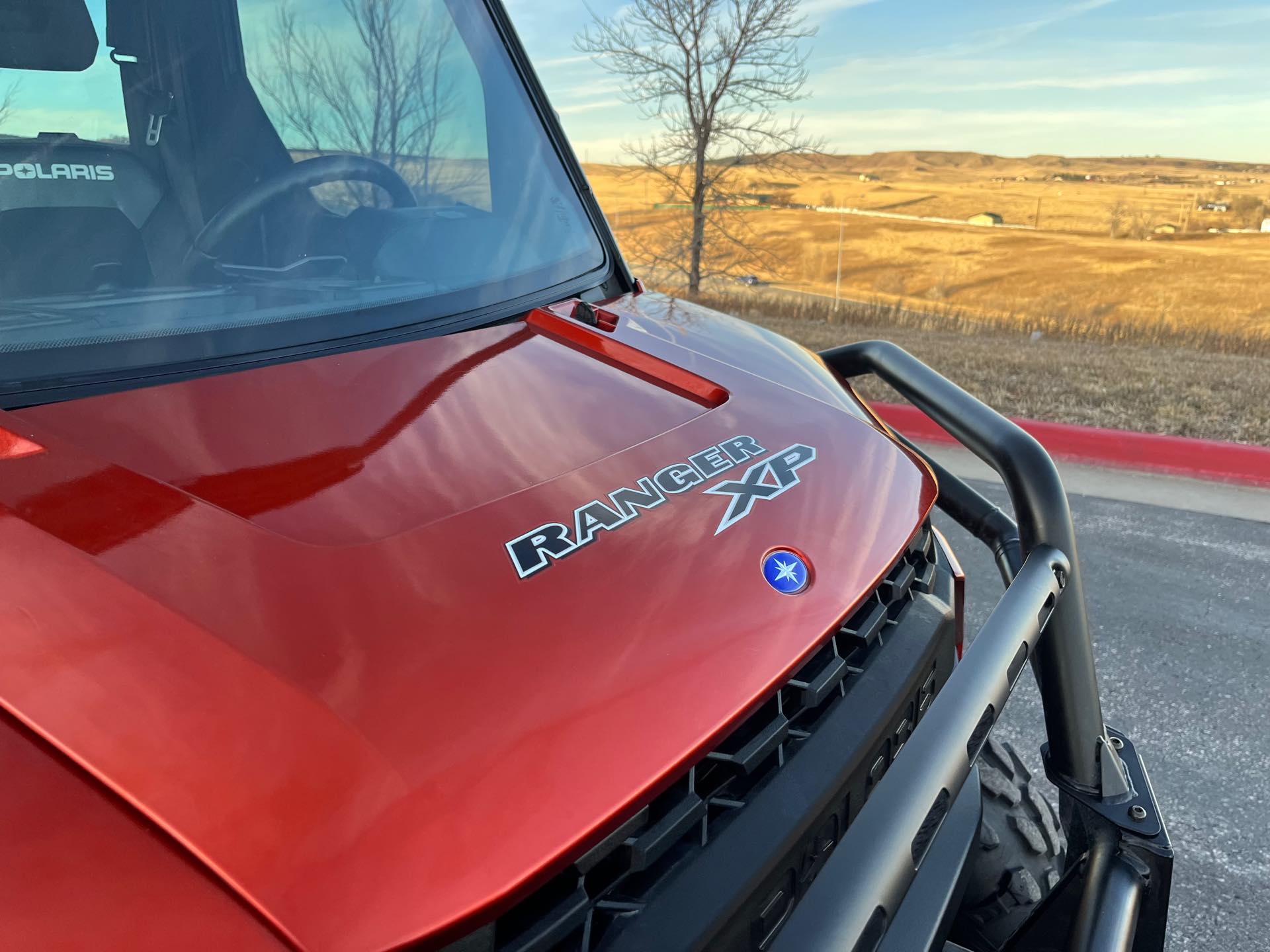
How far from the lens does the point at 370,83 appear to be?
1919 mm

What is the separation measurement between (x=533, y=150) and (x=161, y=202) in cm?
90

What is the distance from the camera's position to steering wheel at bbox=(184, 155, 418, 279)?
4.91 feet

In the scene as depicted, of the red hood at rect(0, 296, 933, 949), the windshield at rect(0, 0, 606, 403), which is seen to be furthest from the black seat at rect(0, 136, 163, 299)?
the red hood at rect(0, 296, 933, 949)

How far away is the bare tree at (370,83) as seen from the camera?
1799mm

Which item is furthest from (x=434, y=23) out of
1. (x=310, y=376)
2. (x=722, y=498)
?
(x=722, y=498)

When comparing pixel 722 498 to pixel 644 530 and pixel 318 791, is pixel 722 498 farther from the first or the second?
pixel 318 791

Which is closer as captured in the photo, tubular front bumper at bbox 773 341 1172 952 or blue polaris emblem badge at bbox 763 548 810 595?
tubular front bumper at bbox 773 341 1172 952

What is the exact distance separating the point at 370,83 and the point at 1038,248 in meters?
56.2

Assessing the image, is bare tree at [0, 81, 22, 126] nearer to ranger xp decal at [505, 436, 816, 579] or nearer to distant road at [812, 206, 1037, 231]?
ranger xp decal at [505, 436, 816, 579]

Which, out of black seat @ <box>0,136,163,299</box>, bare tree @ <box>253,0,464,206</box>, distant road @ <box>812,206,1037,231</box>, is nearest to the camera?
black seat @ <box>0,136,163,299</box>

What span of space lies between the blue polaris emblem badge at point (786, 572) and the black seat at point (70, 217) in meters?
1.05

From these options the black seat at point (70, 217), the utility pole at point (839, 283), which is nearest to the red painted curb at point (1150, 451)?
the black seat at point (70, 217)

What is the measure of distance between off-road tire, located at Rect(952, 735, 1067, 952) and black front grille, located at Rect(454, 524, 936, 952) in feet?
1.55

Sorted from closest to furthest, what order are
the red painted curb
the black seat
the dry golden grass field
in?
the black seat → the red painted curb → the dry golden grass field
